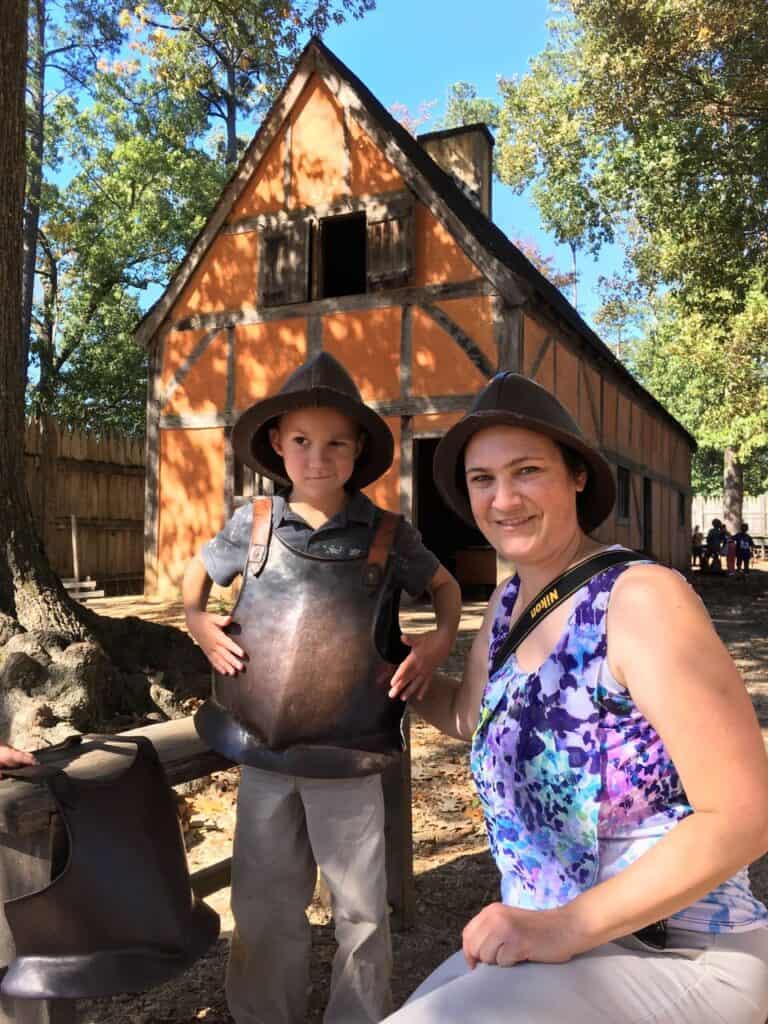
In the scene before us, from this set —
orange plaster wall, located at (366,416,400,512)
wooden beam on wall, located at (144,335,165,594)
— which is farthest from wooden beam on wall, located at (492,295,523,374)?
wooden beam on wall, located at (144,335,165,594)

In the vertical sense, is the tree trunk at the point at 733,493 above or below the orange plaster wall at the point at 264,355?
below

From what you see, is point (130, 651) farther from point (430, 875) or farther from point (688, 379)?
point (688, 379)

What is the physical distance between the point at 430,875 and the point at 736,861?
2551mm

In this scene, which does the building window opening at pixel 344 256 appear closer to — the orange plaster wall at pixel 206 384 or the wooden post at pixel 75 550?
the orange plaster wall at pixel 206 384

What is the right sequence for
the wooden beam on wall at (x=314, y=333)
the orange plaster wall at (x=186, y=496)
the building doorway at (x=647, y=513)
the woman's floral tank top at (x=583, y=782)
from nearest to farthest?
the woman's floral tank top at (x=583, y=782), the wooden beam on wall at (x=314, y=333), the orange plaster wall at (x=186, y=496), the building doorway at (x=647, y=513)

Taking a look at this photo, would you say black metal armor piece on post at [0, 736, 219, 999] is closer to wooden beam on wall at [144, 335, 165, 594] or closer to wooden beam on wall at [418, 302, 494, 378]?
wooden beam on wall at [418, 302, 494, 378]

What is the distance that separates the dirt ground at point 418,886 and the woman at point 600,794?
1560 mm

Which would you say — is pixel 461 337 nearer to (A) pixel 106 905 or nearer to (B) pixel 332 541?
(B) pixel 332 541

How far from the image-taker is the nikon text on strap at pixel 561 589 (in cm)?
143

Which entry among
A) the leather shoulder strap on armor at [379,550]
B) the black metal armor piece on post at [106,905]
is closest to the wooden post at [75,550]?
the leather shoulder strap on armor at [379,550]

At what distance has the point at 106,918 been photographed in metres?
1.75

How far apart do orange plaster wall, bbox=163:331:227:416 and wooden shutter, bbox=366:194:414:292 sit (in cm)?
264

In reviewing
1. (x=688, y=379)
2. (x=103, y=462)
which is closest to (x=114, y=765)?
(x=103, y=462)

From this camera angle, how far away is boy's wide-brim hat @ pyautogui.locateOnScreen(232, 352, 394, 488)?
7.20 ft
